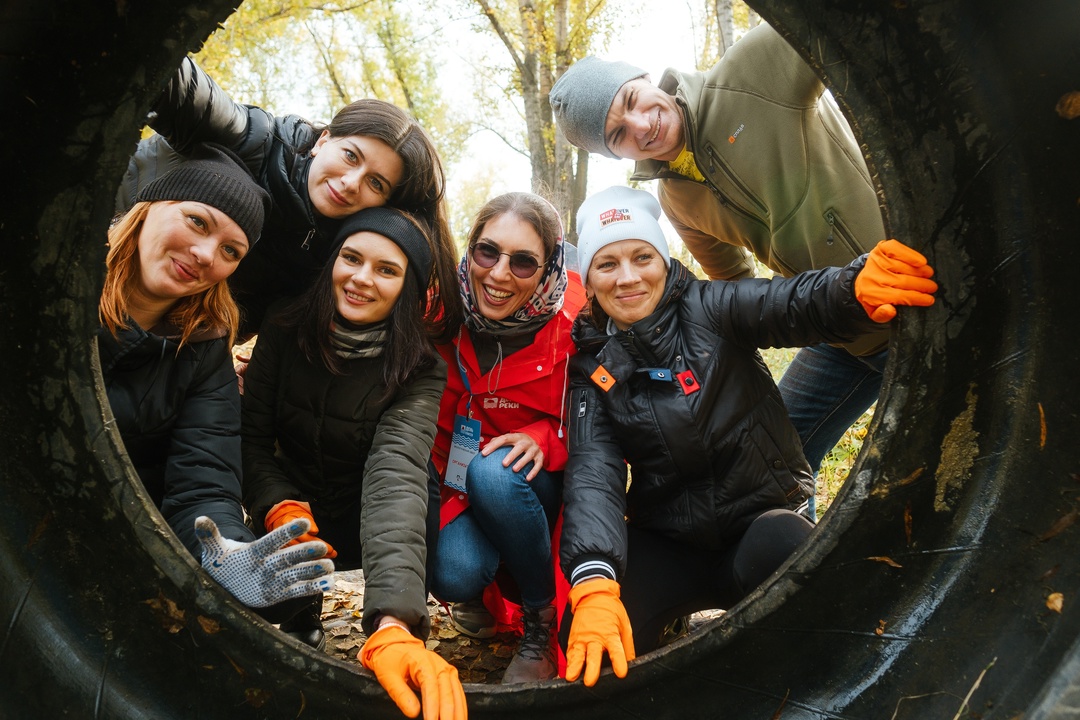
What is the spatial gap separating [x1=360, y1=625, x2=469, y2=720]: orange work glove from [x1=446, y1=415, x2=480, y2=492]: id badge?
80cm

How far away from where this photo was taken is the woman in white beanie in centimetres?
176

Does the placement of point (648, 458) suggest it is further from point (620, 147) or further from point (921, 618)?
point (620, 147)

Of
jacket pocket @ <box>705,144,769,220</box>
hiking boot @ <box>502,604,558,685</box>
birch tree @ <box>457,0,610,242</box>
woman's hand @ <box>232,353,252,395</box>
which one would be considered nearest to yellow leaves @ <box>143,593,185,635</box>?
woman's hand @ <box>232,353,252,395</box>

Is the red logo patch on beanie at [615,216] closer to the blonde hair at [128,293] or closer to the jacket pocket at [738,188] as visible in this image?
the jacket pocket at [738,188]

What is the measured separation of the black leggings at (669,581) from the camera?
6.31 feet

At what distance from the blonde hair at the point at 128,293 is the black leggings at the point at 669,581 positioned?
123 centimetres

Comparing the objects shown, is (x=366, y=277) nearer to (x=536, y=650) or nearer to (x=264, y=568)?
(x=264, y=568)

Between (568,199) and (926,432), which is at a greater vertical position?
(568,199)

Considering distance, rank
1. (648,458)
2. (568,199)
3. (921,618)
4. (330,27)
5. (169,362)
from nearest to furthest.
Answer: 1. (921,618)
2. (169,362)
3. (648,458)
4. (568,199)
5. (330,27)

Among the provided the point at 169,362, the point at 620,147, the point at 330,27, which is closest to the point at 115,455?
the point at 169,362

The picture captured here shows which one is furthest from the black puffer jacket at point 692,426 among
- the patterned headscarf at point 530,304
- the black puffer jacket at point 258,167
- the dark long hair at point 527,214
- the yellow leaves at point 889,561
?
the black puffer jacket at point 258,167

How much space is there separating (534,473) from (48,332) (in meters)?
1.38

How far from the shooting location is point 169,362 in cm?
170

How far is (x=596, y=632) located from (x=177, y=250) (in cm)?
136
